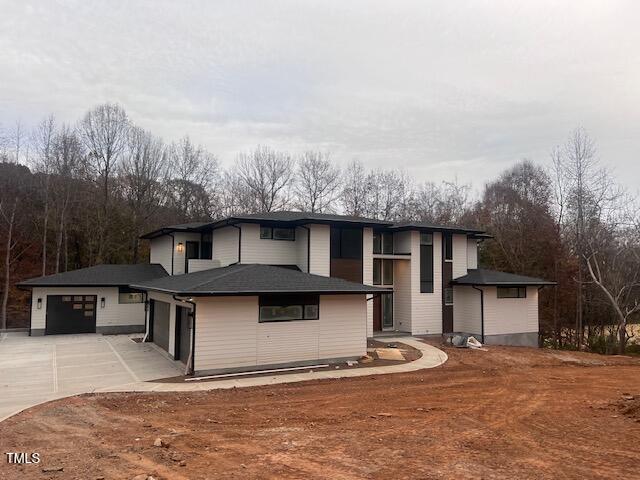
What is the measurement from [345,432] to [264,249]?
10.8m

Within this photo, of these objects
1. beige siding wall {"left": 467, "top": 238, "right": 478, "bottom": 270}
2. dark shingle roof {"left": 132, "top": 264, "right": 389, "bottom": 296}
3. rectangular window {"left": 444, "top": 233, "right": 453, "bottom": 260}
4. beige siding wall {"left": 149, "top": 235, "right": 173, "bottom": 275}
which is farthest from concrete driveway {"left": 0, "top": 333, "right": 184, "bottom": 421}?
beige siding wall {"left": 467, "top": 238, "right": 478, "bottom": 270}

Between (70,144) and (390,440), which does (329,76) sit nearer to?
(390,440)

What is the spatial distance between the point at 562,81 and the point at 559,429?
14.5 metres

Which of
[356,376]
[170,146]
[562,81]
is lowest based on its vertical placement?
[356,376]

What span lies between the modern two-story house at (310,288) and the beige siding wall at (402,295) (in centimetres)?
5

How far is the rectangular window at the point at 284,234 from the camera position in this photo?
17469 mm

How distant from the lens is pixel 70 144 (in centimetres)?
2727

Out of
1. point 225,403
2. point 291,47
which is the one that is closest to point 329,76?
point 291,47

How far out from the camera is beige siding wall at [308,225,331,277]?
17.0 metres

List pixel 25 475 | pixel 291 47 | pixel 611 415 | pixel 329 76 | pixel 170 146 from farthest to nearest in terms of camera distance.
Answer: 1. pixel 170 146
2. pixel 329 76
3. pixel 291 47
4. pixel 611 415
5. pixel 25 475

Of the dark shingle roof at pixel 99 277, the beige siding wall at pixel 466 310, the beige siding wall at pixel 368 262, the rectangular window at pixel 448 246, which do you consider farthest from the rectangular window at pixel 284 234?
the beige siding wall at pixel 466 310

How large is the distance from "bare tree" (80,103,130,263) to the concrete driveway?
1336 centimetres

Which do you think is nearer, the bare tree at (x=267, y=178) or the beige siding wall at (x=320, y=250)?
the beige siding wall at (x=320, y=250)

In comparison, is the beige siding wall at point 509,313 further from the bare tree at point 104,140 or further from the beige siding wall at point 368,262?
the bare tree at point 104,140
